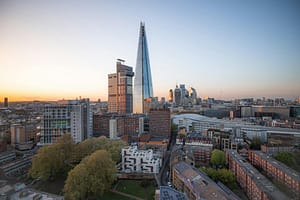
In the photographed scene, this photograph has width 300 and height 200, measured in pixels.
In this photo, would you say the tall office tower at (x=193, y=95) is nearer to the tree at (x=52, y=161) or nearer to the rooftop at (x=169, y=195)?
the tree at (x=52, y=161)

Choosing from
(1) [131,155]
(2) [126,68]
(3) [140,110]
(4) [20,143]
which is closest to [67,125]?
(4) [20,143]

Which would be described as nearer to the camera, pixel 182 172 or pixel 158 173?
pixel 182 172

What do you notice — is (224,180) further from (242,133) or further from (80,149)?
(242,133)

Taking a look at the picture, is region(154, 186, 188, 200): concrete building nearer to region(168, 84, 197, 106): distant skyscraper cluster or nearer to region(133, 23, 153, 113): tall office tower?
region(133, 23, 153, 113): tall office tower

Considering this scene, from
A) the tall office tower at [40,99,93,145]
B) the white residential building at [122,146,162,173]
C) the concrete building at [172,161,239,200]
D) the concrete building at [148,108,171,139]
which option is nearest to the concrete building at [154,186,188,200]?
the concrete building at [172,161,239,200]

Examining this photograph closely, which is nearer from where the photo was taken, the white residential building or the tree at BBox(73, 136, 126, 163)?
the white residential building

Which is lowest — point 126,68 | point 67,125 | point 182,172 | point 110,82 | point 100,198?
point 100,198
